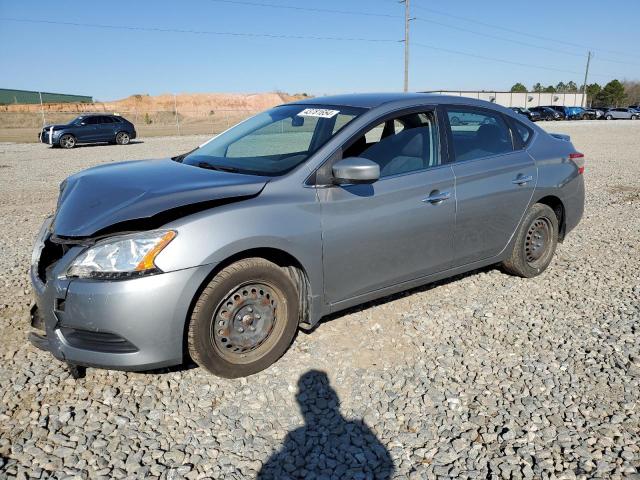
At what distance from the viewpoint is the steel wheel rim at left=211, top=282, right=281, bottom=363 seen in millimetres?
3047

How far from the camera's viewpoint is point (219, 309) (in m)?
3.02

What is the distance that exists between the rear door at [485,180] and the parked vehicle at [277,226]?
16 millimetres

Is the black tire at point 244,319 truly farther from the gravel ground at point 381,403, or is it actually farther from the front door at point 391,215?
the front door at point 391,215

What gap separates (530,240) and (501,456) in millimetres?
2772

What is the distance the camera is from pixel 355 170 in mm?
3189

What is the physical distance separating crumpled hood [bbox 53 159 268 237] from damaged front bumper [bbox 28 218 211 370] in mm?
227

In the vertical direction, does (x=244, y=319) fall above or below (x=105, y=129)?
below

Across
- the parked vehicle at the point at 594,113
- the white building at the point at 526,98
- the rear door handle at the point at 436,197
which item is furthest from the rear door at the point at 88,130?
the white building at the point at 526,98

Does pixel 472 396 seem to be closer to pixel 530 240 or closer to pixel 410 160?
pixel 410 160

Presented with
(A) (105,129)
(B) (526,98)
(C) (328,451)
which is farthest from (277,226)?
(B) (526,98)

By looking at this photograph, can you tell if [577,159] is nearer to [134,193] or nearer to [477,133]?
[477,133]

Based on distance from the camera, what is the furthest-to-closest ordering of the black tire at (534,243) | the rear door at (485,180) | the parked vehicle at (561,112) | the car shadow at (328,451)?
the parked vehicle at (561,112)
the black tire at (534,243)
the rear door at (485,180)
the car shadow at (328,451)

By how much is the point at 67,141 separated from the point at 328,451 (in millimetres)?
22151

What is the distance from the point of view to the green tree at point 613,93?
281ft
